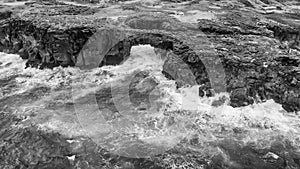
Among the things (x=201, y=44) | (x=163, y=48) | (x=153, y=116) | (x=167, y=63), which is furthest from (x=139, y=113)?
(x=163, y=48)

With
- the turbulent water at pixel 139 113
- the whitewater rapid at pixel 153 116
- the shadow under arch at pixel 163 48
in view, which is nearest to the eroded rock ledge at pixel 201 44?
the shadow under arch at pixel 163 48

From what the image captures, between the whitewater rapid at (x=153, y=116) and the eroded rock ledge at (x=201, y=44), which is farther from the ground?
the eroded rock ledge at (x=201, y=44)

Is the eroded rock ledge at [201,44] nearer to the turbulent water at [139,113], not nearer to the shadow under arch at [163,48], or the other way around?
the shadow under arch at [163,48]

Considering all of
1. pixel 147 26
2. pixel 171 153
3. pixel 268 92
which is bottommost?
pixel 171 153

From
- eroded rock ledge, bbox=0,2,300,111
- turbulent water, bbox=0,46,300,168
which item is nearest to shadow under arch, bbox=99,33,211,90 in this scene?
eroded rock ledge, bbox=0,2,300,111

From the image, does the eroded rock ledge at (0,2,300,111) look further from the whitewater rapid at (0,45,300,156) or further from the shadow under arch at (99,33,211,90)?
the whitewater rapid at (0,45,300,156)

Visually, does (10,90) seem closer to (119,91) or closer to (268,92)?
(119,91)

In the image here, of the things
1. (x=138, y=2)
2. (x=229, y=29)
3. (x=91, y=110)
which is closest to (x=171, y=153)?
(x=91, y=110)
